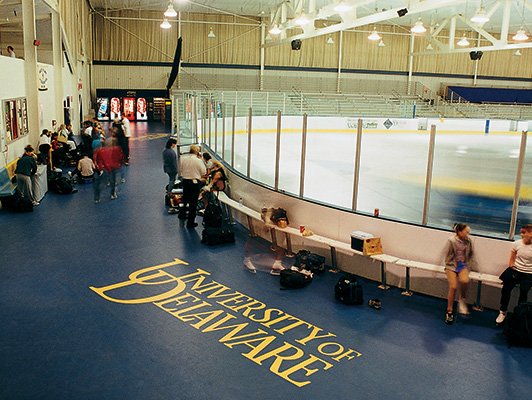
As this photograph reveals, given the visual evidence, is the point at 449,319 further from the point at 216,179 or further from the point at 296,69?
the point at 296,69

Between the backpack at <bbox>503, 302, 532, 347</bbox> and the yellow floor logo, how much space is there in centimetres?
197

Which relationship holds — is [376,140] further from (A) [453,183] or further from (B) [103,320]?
(B) [103,320]

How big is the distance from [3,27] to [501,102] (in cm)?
3617

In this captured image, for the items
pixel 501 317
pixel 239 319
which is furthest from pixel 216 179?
pixel 501 317

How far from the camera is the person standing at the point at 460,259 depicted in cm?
667

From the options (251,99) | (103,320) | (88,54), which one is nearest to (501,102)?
(251,99)

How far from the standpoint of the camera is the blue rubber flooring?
4891mm

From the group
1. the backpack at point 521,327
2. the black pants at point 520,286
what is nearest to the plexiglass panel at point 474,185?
the black pants at point 520,286

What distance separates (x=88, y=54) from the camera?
33.1m

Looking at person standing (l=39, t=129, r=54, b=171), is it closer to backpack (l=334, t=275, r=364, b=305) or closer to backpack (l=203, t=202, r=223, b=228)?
backpack (l=203, t=202, r=223, b=228)

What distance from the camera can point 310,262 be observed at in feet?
26.8

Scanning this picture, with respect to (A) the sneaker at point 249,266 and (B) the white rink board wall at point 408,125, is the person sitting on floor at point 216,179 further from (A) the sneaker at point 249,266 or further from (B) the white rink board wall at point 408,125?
(B) the white rink board wall at point 408,125

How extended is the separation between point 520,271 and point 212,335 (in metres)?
3.95

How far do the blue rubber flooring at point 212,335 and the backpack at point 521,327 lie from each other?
0.36 feet
